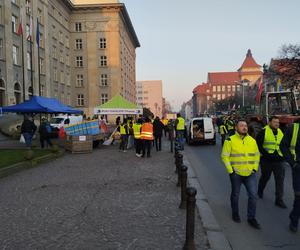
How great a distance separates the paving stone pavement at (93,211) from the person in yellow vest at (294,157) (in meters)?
1.48

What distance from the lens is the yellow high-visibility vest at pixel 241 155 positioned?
5.96 m

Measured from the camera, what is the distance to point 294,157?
5602 millimetres

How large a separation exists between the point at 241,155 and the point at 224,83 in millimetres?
168668

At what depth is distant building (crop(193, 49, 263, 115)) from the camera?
156 m

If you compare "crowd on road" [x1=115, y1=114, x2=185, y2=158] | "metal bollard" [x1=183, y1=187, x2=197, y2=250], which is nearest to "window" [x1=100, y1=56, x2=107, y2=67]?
"crowd on road" [x1=115, y1=114, x2=185, y2=158]

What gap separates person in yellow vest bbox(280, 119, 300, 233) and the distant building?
143 metres

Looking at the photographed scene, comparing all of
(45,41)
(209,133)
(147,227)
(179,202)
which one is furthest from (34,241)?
(45,41)

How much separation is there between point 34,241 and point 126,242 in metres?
1.33

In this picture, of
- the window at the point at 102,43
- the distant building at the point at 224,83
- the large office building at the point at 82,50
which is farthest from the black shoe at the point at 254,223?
the distant building at the point at 224,83

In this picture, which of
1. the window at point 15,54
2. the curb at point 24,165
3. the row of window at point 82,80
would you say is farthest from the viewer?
the row of window at point 82,80

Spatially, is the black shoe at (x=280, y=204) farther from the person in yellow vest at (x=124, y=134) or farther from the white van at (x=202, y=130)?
the white van at (x=202, y=130)

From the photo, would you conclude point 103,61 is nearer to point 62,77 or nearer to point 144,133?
point 62,77

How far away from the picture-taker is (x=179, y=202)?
24.1 ft

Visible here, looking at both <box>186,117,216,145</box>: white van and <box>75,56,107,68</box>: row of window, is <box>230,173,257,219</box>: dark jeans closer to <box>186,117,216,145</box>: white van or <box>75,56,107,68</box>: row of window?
<box>186,117,216,145</box>: white van
